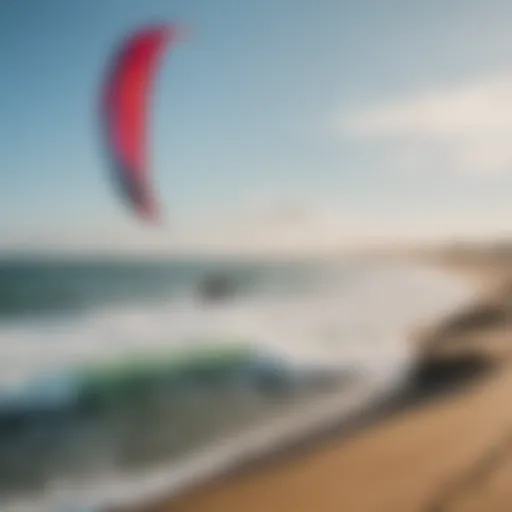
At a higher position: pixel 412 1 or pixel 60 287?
pixel 412 1

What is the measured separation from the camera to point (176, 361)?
1.19 m

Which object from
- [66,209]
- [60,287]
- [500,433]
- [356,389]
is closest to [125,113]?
[66,209]

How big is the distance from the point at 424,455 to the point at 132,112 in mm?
643

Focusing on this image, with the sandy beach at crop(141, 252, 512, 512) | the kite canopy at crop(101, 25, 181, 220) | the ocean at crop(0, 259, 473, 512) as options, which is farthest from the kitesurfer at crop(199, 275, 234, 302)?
the sandy beach at crop(141, 252, 512, 512)

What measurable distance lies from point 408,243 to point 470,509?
1.25ft

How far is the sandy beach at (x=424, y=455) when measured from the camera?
1181 millimetres

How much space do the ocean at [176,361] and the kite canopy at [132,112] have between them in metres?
0.10

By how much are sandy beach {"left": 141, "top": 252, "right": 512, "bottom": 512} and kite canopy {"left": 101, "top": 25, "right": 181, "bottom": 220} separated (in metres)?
0.41

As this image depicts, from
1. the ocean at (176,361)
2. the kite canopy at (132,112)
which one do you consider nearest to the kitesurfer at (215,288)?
the ocean at (176,361)

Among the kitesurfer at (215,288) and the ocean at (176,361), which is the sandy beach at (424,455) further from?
the kitesurfer at (215,288)

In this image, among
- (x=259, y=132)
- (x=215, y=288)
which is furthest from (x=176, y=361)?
(x=259, y=132)

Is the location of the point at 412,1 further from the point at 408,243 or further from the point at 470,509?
the point at 470,509

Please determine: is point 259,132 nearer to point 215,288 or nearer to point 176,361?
point 215,288

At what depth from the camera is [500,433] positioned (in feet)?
3.95
